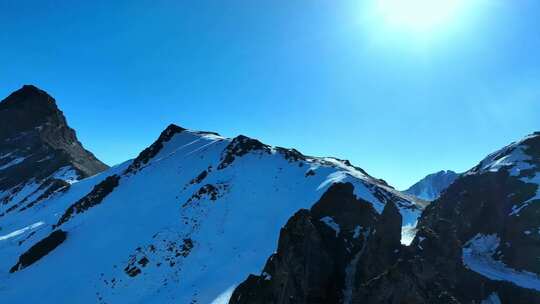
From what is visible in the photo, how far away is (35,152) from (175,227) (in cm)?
9724

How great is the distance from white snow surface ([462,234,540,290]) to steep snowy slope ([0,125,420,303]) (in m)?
10.4

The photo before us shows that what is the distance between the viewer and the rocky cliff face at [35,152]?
4126 inches

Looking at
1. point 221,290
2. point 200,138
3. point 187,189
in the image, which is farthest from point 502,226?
point 200,138

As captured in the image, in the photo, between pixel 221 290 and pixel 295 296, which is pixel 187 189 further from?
pixel 295 296

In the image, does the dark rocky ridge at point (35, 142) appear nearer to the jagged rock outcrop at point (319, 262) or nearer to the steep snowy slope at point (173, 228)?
the steep snowy slope at point (173, 228)

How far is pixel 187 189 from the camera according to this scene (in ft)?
208

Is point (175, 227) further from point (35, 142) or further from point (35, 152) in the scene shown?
point (35, 142)

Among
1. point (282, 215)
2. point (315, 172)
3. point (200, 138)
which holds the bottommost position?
point (282, 215)

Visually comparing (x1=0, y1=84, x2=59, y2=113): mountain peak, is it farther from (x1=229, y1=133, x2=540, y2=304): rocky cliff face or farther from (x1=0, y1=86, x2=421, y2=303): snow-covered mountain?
(x1=229, y1=133, x2=540, y2=304): rocky cliff face

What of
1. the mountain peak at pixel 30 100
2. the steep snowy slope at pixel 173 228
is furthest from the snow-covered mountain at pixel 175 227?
the mountain peak at pixel 30 100

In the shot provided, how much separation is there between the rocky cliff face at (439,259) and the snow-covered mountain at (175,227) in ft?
12.8

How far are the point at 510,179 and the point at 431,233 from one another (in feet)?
99.2

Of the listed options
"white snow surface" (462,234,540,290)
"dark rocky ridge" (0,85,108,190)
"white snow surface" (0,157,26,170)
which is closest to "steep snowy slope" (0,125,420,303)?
"white snow surface" (462,234,540,290)

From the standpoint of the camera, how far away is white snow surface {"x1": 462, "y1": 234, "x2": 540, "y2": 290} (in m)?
38.0
